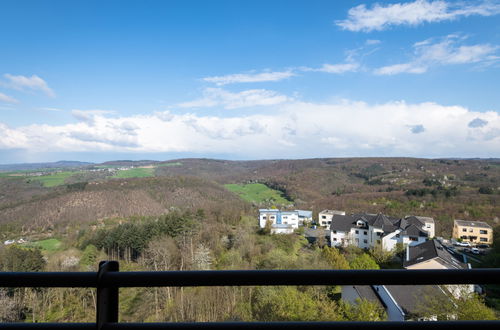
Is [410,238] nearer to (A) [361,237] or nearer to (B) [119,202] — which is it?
(A) [361,237]

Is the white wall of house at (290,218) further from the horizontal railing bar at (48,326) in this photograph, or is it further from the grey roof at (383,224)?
the horizontal railing bar at (48,326)

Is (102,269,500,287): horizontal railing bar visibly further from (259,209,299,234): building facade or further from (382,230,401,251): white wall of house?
(259,209,299,234): building facade

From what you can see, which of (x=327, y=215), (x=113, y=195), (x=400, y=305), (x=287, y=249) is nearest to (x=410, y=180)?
(x=327, y=215)

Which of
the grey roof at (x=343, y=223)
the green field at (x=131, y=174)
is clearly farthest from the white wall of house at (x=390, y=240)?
the green field at (x=131, y=174)

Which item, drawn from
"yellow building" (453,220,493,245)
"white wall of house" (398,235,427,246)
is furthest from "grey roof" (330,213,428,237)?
"yellow building" (453,220,493,245)

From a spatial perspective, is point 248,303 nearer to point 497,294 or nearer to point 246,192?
point 497,294

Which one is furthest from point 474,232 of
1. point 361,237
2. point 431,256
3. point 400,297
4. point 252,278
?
A: point 252,278
